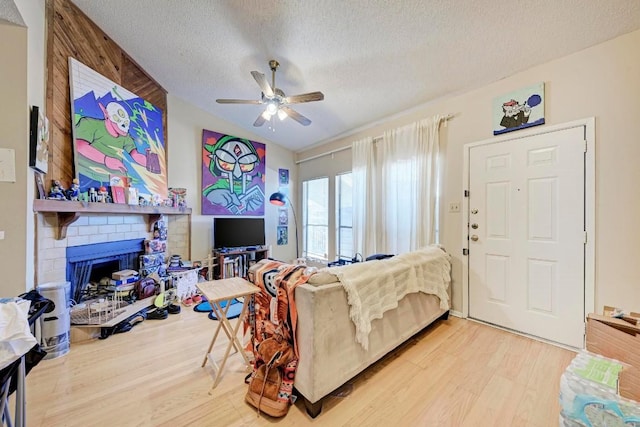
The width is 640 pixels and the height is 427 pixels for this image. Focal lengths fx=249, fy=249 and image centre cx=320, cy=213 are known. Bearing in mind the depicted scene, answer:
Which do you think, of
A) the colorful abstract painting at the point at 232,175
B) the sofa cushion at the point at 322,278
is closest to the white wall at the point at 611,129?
the sofa cushion at the point at 322,278

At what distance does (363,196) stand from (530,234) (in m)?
2.05

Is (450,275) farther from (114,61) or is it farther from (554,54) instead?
(114,61)

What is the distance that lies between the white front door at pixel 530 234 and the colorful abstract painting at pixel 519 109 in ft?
0.47

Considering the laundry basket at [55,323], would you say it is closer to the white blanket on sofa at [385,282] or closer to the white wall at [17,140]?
the white wall at [17,140]

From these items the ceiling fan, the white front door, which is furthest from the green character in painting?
the white front door

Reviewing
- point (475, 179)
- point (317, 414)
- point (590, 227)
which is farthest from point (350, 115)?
point (317, 414)

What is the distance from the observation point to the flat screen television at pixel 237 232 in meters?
4.18

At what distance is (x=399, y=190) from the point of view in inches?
132

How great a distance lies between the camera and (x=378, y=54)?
2373 millimetres

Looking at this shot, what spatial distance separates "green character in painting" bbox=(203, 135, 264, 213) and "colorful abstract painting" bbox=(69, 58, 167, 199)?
789mm

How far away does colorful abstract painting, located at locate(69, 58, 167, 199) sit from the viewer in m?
2.56

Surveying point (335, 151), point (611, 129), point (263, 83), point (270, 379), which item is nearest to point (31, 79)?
point (263, 83)

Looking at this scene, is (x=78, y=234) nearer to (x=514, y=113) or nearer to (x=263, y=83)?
(x=263, y=83)

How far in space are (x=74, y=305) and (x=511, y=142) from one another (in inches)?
184
